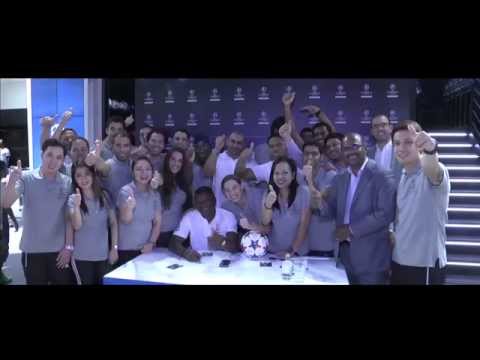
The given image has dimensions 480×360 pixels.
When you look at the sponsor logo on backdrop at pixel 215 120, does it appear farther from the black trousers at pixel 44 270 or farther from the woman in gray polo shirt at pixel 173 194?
the black trousers at pixel 44 270

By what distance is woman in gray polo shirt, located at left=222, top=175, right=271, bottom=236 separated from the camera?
314 cm

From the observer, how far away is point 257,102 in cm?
358

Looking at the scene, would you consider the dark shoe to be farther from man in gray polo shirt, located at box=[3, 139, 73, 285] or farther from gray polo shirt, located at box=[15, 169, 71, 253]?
gray polo shirt, located at box=[15, 169, 71, 253]

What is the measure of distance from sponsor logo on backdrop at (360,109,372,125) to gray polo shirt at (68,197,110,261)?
231cm

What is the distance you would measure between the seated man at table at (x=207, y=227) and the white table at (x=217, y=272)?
15 cm

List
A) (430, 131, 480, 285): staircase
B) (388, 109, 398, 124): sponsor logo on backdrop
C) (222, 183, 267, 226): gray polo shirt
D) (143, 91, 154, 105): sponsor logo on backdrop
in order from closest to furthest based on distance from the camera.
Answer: (222, 183, 267, 226): gray polo shirt < (430, 131, 480, 285): staircase < (388, 109, 398, 124): sponsor logo on backdrop < (143, 91, 154, 105): sponsor logo on backdrop

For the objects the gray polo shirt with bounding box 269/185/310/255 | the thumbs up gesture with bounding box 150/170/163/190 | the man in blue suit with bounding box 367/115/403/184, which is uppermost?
the man in blue suit with bounding box 367/115/403/184

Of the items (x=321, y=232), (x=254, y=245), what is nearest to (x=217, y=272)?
(x=254, y=245)

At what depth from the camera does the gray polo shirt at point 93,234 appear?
302cm

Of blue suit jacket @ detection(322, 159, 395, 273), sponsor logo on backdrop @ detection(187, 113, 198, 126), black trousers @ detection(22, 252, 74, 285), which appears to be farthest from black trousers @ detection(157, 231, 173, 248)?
blue suit jacket @ detection(322, 159, 395, 273)

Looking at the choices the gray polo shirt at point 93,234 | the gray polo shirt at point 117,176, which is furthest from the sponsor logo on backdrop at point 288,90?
the gray polo shirt at point 93,234
